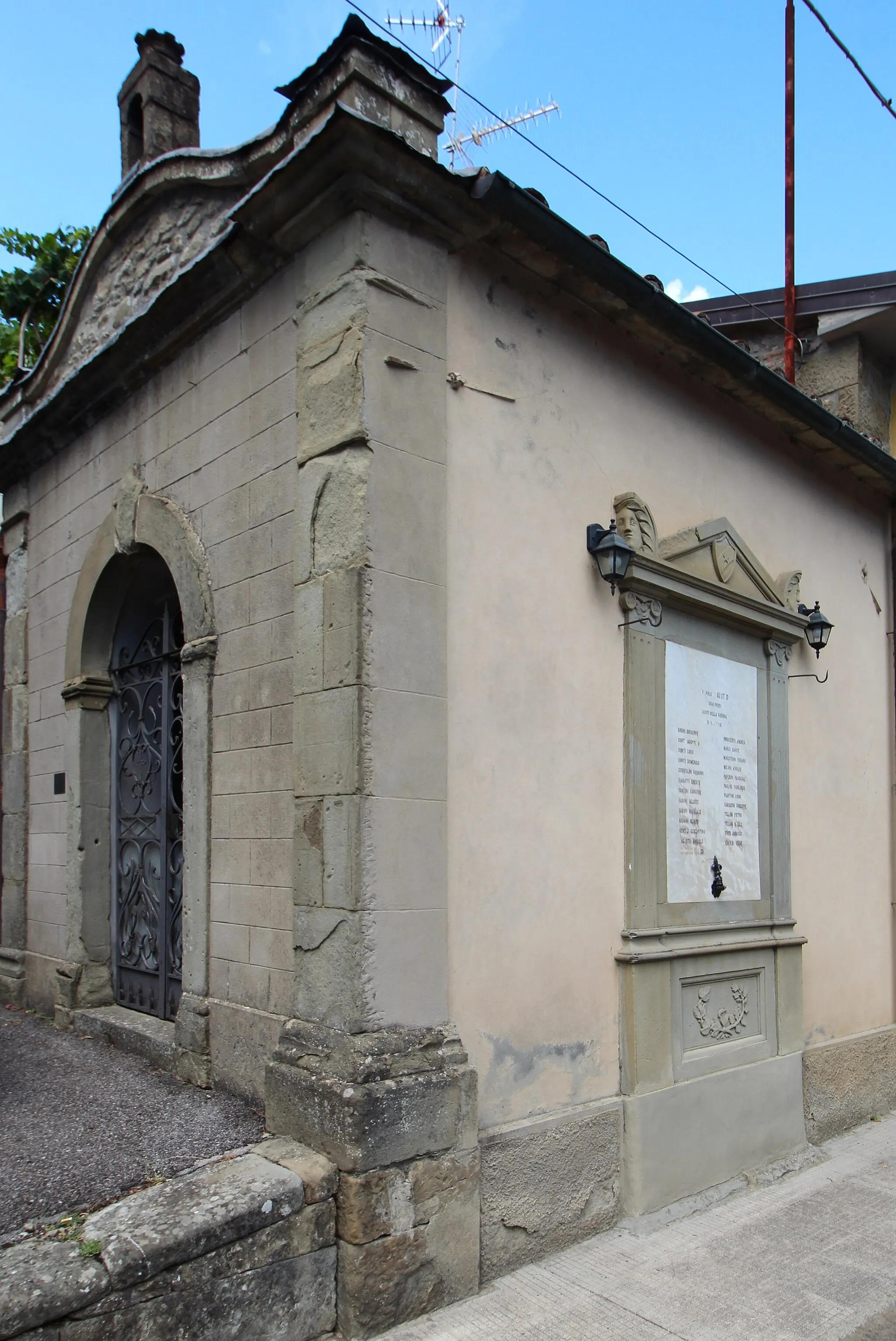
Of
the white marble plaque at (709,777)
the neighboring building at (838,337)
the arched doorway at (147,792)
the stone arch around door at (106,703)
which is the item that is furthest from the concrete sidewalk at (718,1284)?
the neighboring building at (838,337)

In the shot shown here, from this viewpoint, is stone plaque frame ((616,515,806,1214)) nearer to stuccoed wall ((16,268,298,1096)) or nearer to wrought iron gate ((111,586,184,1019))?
stuccoed wall ((16,268,298,1096))

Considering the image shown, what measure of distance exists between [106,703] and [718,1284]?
14.5ft

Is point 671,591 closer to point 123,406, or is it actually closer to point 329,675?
point 329,675

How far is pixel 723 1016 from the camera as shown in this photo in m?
5.38

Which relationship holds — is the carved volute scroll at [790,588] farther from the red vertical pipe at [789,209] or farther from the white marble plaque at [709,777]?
the red vertical pipe at [789,209]

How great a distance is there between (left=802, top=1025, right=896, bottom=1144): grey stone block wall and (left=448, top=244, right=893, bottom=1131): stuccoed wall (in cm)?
202

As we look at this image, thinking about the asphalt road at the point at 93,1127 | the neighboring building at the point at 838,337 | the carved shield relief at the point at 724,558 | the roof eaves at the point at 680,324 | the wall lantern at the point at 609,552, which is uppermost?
the neighboring building at the point at 838,337

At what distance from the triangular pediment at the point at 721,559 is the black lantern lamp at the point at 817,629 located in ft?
1.00

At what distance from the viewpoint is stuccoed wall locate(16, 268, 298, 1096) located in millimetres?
4246

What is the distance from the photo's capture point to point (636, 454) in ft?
17.4

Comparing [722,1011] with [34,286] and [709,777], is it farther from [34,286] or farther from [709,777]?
[34,286]

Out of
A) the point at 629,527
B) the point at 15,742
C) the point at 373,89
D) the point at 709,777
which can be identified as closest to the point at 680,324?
the point at 629,527

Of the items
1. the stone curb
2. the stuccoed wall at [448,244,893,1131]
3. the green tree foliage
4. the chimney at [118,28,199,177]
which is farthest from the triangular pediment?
the green tree foliage

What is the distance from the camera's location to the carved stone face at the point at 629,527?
5078mm
